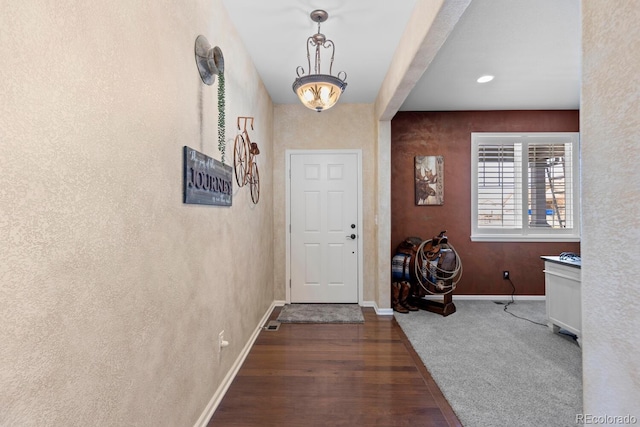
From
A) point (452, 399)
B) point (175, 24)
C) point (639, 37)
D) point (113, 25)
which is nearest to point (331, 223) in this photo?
point (452, 399)

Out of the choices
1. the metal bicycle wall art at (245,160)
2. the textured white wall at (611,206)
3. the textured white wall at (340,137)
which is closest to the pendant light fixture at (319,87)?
the metal bicycle wall art at (245,160)

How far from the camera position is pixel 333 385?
7.28ft

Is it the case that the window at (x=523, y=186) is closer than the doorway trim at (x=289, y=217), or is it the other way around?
the doorway trim at (x=289, y=217)

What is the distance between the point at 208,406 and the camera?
186cm

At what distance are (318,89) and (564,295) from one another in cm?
305

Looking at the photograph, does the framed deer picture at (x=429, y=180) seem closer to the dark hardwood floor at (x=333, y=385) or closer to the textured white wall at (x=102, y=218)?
the dark hardwood floor at (x=333, y=385)

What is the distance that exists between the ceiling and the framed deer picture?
831mm

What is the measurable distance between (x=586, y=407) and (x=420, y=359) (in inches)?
81.0

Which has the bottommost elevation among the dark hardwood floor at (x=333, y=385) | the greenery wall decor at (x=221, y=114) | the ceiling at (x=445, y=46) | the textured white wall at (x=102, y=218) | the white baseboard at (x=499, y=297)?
the dark hardwood floor at (x=333, y=385)

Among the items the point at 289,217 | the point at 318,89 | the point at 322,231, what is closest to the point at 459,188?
the point at 322,231

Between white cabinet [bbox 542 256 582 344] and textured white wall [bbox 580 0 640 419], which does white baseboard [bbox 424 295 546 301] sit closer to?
white cabinet [bbox 542 256 582 344]

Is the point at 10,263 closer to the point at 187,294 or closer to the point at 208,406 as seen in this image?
the point at 187,294

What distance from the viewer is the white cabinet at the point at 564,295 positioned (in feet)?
9.18

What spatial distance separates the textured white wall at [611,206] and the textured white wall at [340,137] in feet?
11.0
